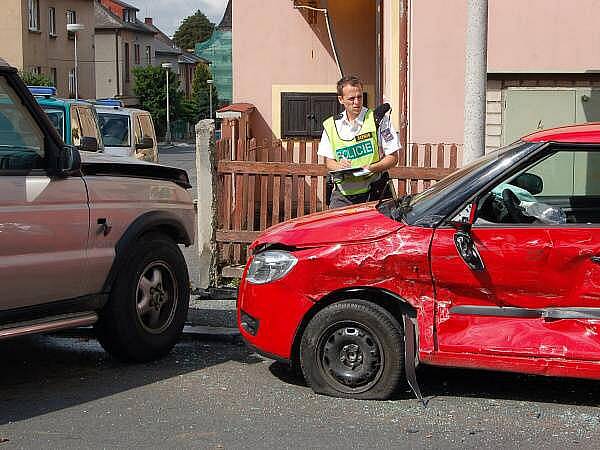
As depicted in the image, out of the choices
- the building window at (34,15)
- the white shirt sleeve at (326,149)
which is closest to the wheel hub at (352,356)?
the white shirt sleeve at (326,149)

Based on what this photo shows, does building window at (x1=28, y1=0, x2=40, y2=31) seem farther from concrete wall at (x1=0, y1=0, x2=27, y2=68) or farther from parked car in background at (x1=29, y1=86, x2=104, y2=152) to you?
parked car in background at (x1=29, y1=86, x2=104, y2=152)

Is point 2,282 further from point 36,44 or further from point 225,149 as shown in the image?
point 36,44

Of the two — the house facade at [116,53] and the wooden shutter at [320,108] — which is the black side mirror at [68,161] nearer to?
the wooden shutter at [320,108]

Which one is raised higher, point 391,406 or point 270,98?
point 270,98

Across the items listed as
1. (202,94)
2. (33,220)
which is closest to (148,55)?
(202,94)

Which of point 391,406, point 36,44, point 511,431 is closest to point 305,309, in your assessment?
point 391,406

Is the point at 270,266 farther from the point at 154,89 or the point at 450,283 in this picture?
the point at 154,89

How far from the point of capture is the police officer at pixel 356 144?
25.0ft

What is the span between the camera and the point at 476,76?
7.62m

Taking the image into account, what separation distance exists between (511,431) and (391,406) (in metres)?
0.73

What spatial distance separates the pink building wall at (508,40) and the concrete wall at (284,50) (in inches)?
291

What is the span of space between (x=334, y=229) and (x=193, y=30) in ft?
461

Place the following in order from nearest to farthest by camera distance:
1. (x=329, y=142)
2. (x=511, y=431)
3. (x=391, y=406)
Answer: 1. (x=511, y=431)
2. (x=391, y=406)
3. (x=329, y=142)

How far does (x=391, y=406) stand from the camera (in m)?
5.79
